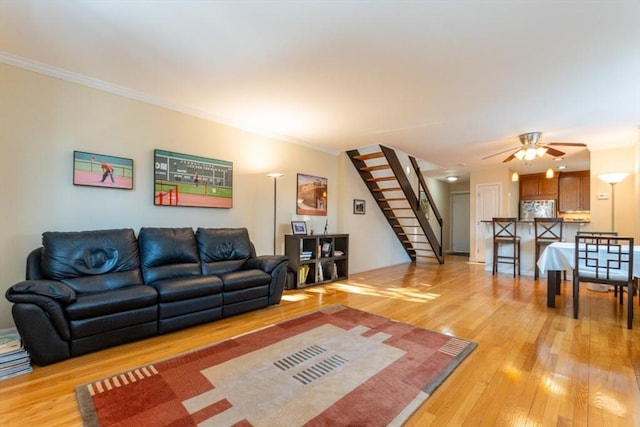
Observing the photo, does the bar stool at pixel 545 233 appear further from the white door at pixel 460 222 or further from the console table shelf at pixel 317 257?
the white door at pixel 460 222

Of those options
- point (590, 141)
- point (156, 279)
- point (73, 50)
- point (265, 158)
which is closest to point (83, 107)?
point (73, 50)

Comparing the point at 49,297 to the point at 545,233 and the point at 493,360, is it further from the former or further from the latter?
the point at 545,233

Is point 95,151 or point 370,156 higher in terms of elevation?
point 370,156

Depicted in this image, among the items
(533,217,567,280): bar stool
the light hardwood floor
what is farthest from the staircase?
the light hardwood floor

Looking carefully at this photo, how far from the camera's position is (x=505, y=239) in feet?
19.0

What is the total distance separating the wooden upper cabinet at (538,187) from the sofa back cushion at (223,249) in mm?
7938

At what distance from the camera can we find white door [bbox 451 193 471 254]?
30.9 ft

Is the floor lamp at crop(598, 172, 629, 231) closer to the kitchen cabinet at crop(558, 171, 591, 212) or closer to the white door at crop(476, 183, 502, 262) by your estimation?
the white door at crop(476, 183, 502, 262)

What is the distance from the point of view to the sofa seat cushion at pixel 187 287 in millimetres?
2701

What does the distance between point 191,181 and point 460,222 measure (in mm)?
8500

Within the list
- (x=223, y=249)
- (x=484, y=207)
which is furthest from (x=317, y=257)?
(x=484, y=207)

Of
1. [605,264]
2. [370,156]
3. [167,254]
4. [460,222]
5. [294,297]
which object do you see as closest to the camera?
[167,254]

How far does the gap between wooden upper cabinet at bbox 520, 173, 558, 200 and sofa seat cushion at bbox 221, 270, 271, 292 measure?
7.98 metres

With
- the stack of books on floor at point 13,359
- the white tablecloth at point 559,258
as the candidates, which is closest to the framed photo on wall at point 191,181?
the stack of books on floor at point 13,359
